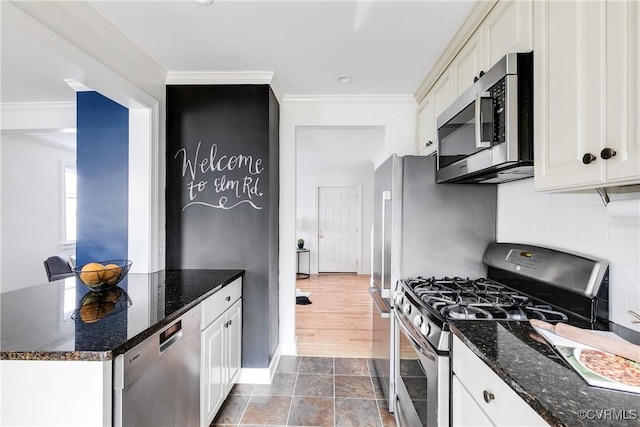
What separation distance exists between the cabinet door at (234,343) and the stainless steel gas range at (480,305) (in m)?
1.14

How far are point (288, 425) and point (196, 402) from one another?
667mm

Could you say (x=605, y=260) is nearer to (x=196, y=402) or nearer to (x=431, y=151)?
(x=431, y=151)

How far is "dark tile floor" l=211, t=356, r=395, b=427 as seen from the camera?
1.99 m

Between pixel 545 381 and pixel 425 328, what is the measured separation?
23.6 inches

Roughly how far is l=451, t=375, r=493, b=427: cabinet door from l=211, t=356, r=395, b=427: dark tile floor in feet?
3.12

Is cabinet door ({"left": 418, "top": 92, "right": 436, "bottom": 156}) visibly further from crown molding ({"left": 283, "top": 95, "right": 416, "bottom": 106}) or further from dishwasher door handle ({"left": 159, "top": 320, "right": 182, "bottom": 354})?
dishwasher door handle ({"left": 159, "top": 320, "right": 182, "bottom": 354})

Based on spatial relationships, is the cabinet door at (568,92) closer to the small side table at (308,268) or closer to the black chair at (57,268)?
the black chair at (57,268)

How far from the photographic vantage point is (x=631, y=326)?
3.70ft

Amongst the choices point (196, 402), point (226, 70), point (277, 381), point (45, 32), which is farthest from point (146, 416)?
point (226, 70)

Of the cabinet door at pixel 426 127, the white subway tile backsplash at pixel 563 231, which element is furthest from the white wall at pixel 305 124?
the white subway tile backsplash at pixel 563 231

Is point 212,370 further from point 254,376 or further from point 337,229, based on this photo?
point 337,229

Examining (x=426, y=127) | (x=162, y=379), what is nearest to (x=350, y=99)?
(x=426, y=127)

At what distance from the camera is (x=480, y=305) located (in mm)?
1371

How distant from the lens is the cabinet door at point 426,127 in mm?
2355
